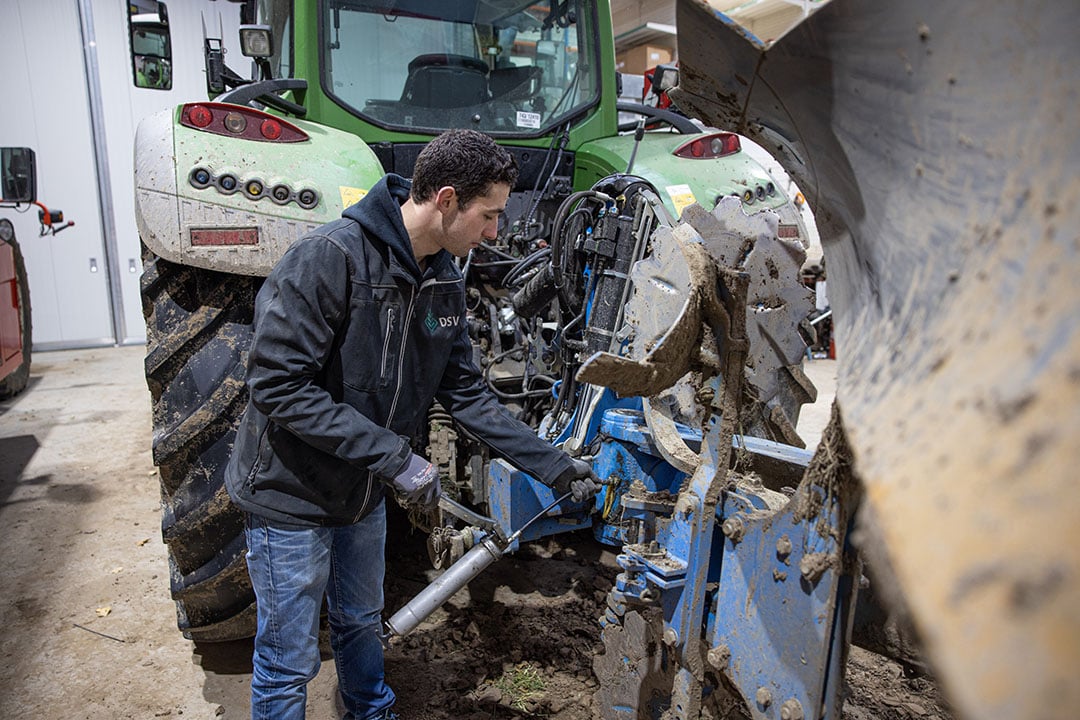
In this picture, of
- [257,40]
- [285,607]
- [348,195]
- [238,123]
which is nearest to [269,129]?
[238,123]

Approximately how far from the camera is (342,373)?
168cm

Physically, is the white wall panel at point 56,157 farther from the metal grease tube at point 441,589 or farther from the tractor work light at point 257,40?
the metal grease tube at point 441,589

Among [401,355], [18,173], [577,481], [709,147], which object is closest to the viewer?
[401,355]

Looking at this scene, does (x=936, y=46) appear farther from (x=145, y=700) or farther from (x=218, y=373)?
(x=145, y=700)

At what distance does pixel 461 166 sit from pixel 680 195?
4.34ft

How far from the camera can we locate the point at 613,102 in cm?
341

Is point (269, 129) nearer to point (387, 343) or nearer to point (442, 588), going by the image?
point (387, 343)

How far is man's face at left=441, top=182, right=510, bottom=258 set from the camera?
5.61 feet

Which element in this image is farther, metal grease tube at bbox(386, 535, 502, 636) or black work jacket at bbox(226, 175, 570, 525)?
metal grease tube at bbox(386, 535, 502, 636)

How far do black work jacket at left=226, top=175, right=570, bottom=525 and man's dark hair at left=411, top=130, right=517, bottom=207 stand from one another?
11 cm

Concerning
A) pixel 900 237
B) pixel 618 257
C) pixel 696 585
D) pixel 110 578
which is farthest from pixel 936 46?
pixel 110 578

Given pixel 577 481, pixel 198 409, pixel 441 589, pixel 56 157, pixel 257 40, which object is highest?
pixel 257 40

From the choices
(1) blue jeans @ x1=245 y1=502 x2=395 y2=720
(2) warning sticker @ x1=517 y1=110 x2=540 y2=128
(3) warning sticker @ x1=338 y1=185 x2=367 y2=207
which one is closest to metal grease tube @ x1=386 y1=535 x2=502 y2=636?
(1) blue jeans @ x1=245 y1=502 x2=395 y2=720

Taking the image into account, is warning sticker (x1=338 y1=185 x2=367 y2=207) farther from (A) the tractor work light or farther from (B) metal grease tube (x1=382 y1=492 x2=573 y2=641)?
(B) metal grease tube (x1=382 y1=492 x2=573 y2=641)
